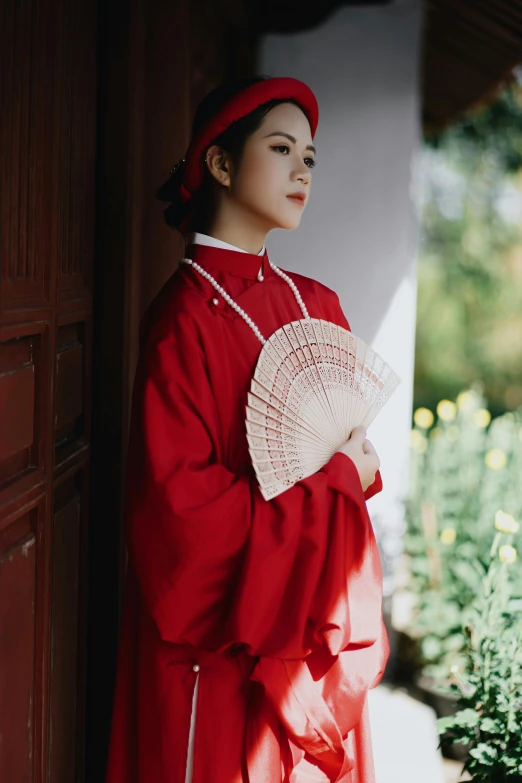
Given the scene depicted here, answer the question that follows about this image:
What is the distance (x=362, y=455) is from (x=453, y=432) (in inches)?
98.9

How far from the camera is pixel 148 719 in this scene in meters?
1.67

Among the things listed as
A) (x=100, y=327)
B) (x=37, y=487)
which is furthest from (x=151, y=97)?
(x=37, y=487)

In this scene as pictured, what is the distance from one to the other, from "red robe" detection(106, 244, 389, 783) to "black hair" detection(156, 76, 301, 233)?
0.20 metres

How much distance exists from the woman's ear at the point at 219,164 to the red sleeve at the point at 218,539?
0.41m

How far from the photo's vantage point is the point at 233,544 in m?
1.54

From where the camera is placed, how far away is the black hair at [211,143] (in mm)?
1718

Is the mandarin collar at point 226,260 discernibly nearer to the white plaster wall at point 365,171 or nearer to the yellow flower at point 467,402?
the white plaster wall at point 365,171

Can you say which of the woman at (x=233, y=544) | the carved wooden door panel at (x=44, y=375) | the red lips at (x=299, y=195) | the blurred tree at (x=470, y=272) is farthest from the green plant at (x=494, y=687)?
the blurred tree at (x=470, y=272)

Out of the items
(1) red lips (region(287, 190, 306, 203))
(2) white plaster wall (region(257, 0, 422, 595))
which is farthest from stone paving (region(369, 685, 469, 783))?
(1) red lips (region(287, 190, 306, 203))

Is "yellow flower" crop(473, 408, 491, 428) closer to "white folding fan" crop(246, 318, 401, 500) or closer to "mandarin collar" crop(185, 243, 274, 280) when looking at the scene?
"white folding fan" crop(246, 318, 401, 500)

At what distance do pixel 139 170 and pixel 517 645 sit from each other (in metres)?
1.81

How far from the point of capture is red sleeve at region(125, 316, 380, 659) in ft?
4.96

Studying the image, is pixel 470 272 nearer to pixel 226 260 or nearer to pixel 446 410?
pixel 446 410

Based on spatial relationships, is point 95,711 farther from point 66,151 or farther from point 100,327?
point 66,151
